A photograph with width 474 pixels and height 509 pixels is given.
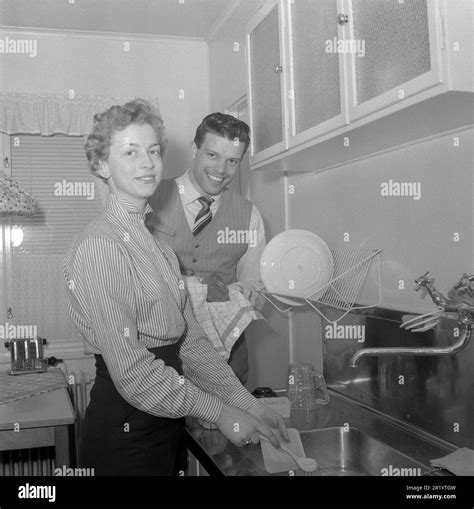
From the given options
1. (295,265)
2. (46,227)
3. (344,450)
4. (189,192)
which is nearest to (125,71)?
(46,227)

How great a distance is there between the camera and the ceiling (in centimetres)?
201

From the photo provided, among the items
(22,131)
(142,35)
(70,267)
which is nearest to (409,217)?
(70,267)

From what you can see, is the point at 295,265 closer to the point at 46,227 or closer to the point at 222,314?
the point at 222,314

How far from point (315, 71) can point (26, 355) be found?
1.50 m

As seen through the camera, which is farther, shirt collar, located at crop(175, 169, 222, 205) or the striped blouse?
shirt collar, located at crop(175, 169, 222, 205)

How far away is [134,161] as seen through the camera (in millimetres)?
1005

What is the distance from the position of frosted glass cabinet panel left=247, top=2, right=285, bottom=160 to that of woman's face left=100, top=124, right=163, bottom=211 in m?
0.38

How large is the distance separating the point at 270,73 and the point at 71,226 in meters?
1.29

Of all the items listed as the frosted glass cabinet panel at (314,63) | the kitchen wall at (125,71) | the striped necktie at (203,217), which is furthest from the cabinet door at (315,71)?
the kitchen wall at (125,71)

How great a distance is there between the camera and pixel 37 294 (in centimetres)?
236

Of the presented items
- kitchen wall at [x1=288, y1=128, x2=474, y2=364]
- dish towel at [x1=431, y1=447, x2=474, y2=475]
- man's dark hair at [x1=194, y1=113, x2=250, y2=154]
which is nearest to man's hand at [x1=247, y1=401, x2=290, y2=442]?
dish towel at [x1=431, y1=447, x2=474, y2=475]

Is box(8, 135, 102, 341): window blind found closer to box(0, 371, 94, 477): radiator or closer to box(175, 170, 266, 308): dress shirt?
box(0, 371, 94, 477): radiator

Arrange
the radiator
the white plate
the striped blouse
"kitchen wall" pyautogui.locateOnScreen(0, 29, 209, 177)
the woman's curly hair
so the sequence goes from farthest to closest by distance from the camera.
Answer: "kitchen wall" pyautogui.locateOnScreen(0, 29, 209, 177), the radiator, the white plate, the woman's curly hair, the striped blouse

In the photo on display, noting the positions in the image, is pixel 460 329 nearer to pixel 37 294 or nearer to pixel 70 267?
pixel 70 267
